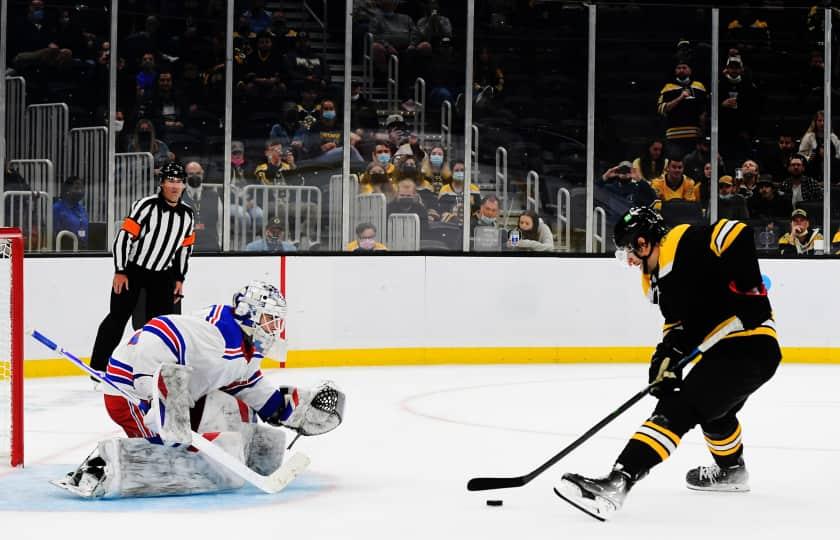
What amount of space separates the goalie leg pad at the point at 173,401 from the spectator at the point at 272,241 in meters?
4.68

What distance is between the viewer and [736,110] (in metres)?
9.63

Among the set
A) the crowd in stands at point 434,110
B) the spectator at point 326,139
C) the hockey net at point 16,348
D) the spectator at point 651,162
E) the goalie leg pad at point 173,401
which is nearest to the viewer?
the goalie leg pad at point 173,401

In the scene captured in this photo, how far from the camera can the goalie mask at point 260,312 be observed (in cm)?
→ 373

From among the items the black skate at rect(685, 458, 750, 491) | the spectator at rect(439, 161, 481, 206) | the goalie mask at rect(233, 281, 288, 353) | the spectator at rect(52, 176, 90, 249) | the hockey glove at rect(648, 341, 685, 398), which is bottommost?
the black skate at rect(685, 458, 750, 491)

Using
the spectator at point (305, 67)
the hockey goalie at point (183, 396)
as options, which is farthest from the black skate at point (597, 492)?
the spectator at point (305, 67)

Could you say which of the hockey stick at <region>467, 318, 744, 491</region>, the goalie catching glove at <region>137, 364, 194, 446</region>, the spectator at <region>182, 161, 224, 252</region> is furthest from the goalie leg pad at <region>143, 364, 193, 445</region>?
the spectator at <region>182, 161, 224, 252</region>

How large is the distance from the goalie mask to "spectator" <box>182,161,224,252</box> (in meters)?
4.46

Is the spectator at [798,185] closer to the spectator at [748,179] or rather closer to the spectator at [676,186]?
the spectator at [748,179]

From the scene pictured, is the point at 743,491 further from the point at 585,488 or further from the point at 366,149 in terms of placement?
the point at 366,149

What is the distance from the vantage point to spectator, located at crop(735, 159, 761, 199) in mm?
9531

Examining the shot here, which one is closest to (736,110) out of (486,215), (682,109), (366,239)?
(682,109)

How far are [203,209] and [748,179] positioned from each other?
380 cm

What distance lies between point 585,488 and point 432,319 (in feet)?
15.1

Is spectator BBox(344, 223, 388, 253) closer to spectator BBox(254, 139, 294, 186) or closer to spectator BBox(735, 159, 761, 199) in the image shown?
spectator BBox(254, 139, 294, 186)
